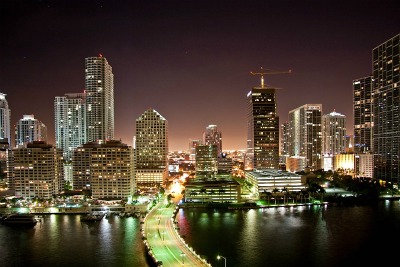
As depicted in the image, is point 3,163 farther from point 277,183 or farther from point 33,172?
point 277,183

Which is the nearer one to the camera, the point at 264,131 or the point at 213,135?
the point at 264,131

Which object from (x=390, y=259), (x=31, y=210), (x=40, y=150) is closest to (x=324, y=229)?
(x=390, y=259)

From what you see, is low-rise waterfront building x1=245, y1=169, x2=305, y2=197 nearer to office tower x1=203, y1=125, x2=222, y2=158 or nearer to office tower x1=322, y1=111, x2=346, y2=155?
office tower x1=322, y1=111, x2=346, y2=155

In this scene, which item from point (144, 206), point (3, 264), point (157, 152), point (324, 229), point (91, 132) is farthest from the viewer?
point (91, 132)

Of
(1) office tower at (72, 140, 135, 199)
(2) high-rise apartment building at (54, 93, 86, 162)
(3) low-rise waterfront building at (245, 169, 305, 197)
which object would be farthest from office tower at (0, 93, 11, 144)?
(3) low-rise waterfront building at (245, 169, 305, 197)

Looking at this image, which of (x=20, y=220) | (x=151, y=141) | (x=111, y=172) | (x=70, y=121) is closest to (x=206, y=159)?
(x=151, y=141)

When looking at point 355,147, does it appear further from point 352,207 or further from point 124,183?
point 124,183
